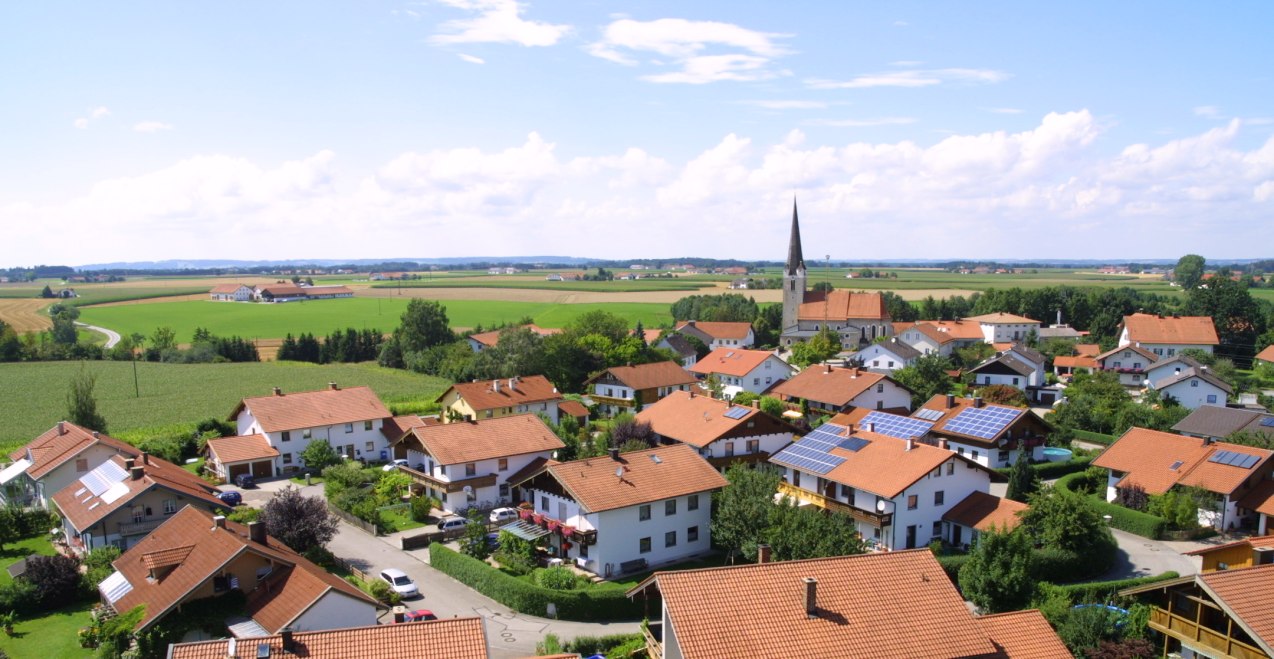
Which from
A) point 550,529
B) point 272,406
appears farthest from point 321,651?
point 272,406

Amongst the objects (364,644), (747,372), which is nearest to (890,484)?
(364,644)

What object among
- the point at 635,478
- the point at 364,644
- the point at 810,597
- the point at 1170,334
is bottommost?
the point at 635,478

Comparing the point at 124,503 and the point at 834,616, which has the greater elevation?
the point at 834,616

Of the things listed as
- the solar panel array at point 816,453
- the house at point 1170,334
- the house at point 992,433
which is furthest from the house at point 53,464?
the house at point 1170,334

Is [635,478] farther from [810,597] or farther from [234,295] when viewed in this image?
[234,295]

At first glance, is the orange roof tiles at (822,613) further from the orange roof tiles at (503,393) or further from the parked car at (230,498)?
the orange roof tiles at (503,393)
